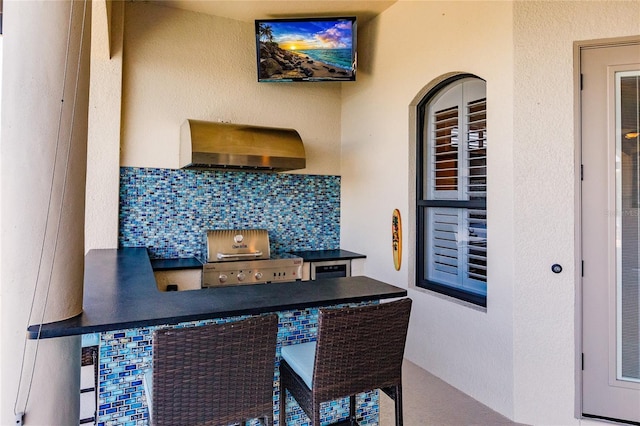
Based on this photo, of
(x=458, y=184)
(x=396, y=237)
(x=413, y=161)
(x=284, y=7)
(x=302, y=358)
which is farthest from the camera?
(x=284, y=7)

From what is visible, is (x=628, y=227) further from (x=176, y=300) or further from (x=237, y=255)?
(x=237, y=255)

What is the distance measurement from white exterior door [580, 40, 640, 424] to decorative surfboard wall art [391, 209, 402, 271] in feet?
4.97

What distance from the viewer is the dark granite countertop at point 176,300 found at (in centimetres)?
144

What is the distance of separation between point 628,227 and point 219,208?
349 cm

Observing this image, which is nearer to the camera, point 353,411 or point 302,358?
point 302,358

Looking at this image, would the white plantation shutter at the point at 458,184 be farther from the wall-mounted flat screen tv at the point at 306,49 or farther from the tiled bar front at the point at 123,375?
the tiled bar front at the point at 123,375

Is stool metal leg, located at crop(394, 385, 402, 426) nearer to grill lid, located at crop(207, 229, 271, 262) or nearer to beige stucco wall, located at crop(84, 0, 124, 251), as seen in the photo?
grill lid, located at crop(207, 229, 271, 262)

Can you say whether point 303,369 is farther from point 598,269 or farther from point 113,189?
point 113,189

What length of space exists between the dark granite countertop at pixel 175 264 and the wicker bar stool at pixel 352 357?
6.80ft

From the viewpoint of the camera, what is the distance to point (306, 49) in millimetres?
3924

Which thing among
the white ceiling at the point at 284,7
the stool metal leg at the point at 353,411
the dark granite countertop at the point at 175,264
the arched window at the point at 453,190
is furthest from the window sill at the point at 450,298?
the white ceiling at the point at 284,7

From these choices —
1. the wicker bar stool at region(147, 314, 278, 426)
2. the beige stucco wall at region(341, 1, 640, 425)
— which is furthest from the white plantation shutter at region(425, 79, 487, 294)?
the wicker bar stool at region(147, 314, 278, 426)

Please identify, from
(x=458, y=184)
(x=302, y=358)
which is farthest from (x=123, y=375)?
(x=458, y=184)

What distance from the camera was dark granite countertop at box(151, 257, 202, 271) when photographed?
3445 millimetres
